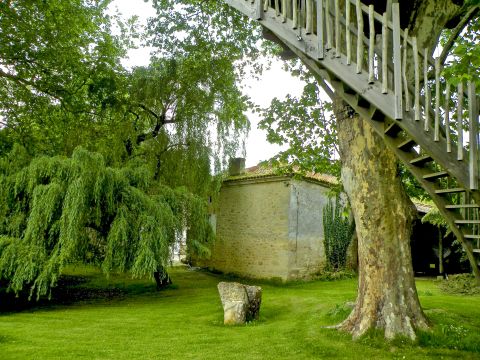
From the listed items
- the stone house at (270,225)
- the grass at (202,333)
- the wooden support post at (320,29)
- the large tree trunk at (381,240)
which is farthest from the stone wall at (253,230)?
the wooden support post at (320,29)

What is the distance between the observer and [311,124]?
11.5 meters

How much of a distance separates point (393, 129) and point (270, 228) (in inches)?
510

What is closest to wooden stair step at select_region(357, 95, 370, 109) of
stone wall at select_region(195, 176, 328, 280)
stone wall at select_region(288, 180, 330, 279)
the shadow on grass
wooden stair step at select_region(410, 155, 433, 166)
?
wooden stair step at select_region(410, 155, 433, 166)

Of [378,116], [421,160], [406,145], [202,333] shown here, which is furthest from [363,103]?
[202,333]

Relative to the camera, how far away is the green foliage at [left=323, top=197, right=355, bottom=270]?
18531 mm

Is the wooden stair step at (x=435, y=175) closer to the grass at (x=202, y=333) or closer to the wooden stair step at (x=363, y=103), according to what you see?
the wooden stair step at (x=363, y=103)

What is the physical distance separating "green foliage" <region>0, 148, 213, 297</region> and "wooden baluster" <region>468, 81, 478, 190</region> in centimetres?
779

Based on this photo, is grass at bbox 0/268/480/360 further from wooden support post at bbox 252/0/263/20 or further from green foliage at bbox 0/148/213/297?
wooden support post at bbox 252/0/263/20

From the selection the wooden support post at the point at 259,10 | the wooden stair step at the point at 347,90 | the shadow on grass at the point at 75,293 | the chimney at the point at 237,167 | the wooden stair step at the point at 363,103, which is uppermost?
the chimney at the point at 237,167

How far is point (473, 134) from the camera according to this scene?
4113 mm

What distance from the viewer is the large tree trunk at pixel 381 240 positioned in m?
6.07

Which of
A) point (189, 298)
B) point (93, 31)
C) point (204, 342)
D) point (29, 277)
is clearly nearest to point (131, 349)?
point (204, 342)

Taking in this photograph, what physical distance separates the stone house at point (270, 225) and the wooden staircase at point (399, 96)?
11.3m

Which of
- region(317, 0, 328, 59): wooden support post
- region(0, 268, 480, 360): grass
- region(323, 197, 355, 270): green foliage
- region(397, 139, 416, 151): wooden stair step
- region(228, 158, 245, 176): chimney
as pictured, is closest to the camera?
region(397, 139, 416, 151): wooden stair step
